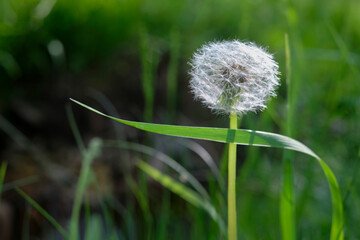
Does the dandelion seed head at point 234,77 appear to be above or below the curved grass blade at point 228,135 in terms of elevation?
above

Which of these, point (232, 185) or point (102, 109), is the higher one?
point (102, 109)

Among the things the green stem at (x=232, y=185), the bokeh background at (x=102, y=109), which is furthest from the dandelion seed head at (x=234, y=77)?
the bokeh background at (x=102, y=109)

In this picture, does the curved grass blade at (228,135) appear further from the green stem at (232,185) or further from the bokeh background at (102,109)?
the bokeh background at (102,109)

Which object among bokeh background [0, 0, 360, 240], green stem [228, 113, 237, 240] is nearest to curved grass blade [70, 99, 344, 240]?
green stem [228, 113, 237, 240]

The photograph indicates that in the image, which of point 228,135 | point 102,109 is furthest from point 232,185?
point 102,109

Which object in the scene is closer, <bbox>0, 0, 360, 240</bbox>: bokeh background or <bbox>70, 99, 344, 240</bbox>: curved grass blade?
<bbox>70, 99, 344, 240</bbox>: curved grass blade

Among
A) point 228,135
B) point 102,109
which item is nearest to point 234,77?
point 228,135

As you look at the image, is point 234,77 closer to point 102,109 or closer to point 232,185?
point 232,185

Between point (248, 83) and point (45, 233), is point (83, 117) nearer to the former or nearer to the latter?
point (45, 233)

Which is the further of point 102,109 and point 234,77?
point 102,109

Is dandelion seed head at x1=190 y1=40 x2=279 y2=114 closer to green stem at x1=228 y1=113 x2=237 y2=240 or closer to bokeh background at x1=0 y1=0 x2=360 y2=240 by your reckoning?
green stem at x1=228 y1=113 x2=237 y2=240
